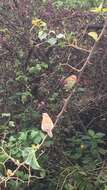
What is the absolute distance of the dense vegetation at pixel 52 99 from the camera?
2641 mm

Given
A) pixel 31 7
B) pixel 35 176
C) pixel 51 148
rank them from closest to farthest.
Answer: pixel 35 176, pixel 51 148, pixel 31 7

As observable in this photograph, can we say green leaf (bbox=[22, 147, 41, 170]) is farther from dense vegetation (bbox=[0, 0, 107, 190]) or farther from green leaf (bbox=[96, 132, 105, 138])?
green leaf (bbox=[96, 132, 105, 138])

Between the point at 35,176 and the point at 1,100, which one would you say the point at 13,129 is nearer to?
the point at 1,100

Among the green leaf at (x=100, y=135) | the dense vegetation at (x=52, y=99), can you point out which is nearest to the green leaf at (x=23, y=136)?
the dense vegetation at (x=52, y=99)

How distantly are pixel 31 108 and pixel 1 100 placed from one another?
0.21m

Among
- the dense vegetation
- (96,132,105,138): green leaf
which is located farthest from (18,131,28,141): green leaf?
(96,132,105,138): green leaf

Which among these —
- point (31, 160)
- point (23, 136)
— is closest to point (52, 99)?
point (23, 136)

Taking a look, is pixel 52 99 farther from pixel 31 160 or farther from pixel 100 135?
pixel 31 160

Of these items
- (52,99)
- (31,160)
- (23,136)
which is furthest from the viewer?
(52,99)

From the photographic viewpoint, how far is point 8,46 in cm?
304

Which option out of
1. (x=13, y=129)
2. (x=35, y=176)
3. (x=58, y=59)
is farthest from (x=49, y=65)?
(x=35, y=176)

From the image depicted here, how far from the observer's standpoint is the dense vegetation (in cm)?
264

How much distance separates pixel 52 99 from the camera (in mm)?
2816

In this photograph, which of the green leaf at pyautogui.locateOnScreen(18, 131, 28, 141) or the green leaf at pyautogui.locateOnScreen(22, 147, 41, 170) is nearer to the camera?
the green leaf at pyautogui.locateOnScreen(22, 147, 41, 170)
